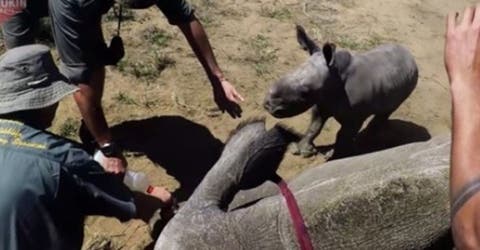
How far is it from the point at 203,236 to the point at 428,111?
13.6ft

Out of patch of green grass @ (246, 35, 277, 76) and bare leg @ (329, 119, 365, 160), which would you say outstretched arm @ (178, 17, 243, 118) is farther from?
patch of green grass @ (246, 35, 277, 76)

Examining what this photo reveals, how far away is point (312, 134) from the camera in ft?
20.6

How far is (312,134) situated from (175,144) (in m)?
1.10

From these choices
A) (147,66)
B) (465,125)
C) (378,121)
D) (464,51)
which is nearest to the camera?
(465,125)

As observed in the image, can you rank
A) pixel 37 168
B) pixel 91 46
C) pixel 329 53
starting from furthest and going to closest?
pixel 329 53 < pixel 91 46 < pixel 37 168

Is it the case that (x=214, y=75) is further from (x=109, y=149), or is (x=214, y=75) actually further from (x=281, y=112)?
(x=109, y=149)

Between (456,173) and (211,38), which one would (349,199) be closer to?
(456,173)

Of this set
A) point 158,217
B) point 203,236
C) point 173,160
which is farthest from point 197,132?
point 203,236

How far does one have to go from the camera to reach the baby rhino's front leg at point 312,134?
247 inches

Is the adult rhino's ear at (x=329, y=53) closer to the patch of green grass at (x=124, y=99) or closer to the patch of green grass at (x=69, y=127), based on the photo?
the patch of green grass at (x=124, y=99)

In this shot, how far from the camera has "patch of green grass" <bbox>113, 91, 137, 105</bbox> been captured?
262 inches

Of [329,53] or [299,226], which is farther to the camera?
[329,53]

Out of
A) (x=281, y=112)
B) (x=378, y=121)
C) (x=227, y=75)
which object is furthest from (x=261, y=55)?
(x=378, y=121)

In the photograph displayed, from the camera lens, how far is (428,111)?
7109 mm
